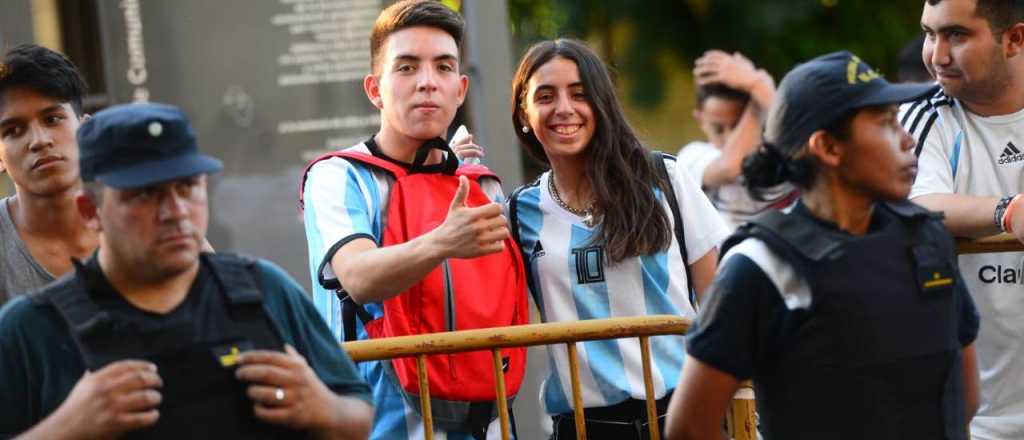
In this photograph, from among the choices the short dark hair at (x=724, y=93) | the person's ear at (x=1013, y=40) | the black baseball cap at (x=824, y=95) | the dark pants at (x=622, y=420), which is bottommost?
the dark pants at (x=622, y=420)

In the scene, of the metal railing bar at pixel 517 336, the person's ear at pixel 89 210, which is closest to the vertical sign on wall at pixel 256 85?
the metal railing bar at pixel 517 336

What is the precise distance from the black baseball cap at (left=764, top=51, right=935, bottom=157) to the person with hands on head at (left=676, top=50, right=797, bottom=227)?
13.7 feet

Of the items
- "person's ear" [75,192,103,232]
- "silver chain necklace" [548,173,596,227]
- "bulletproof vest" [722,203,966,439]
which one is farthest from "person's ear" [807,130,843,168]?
"person's ear" [75,192,103,232]

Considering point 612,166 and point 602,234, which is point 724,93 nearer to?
point 612,166

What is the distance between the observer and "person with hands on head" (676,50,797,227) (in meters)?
7.56

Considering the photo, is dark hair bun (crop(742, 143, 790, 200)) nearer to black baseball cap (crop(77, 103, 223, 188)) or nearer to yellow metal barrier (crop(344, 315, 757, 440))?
yellow metal barrier (crop(344, 315, 757, 440))

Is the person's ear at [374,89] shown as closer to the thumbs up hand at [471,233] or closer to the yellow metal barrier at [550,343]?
the thumbs up hand at [471,233]

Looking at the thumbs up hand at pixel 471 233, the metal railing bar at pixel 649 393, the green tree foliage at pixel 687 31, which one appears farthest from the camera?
the green tree foliage at pixel 687 31

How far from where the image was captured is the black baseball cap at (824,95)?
316 cm

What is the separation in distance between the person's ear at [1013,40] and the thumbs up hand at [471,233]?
5.58 feet

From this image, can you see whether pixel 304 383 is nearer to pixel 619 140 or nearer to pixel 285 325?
pixel 285 325

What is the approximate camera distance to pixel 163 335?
2848mm

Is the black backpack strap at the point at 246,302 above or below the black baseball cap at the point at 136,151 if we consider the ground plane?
below

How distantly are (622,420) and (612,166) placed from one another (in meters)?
0.74
